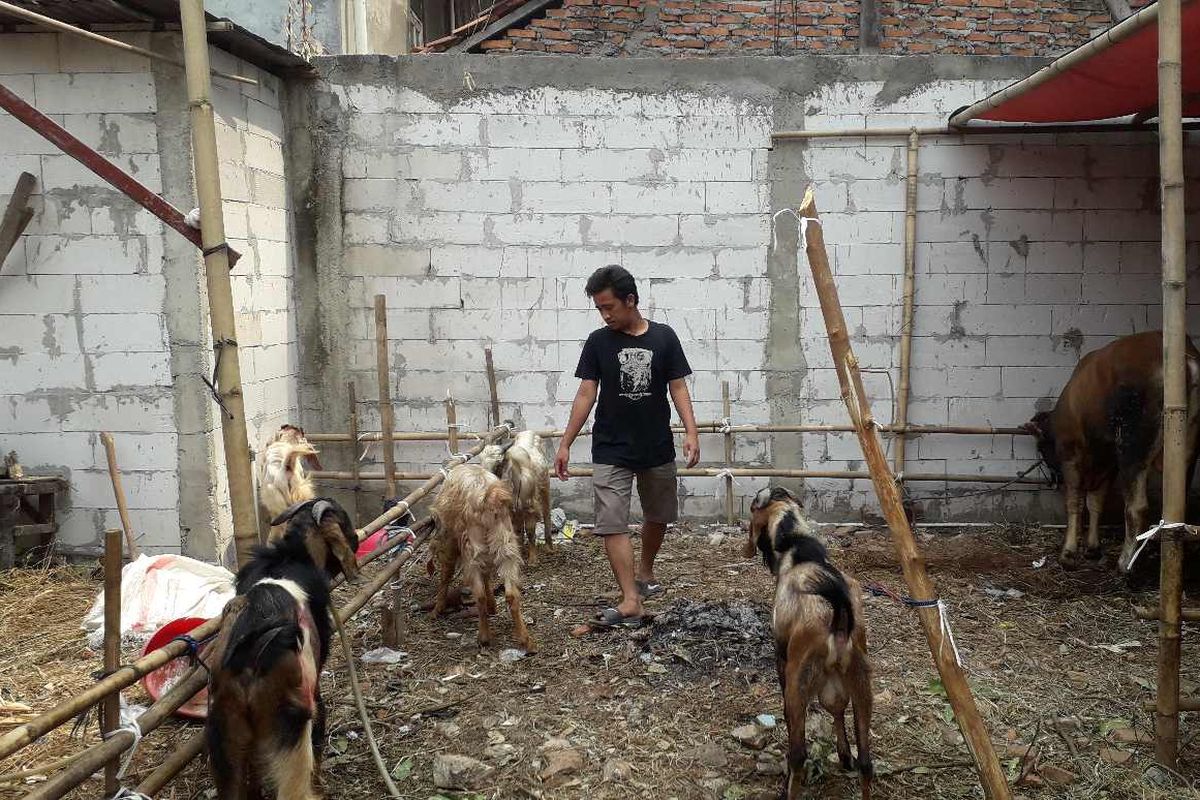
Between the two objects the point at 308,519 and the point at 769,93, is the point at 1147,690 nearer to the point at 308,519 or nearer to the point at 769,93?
the point at 308,519

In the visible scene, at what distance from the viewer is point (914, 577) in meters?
3.39

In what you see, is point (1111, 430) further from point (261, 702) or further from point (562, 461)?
point (261, 702)

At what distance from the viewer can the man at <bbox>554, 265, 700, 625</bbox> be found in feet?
17.5

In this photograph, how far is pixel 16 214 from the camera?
6.06 m

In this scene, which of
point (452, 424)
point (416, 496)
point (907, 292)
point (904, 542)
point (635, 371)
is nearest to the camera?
point (904, 542)

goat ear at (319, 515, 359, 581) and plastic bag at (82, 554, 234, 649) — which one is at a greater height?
goat ear at (319, 515, 359, 581)

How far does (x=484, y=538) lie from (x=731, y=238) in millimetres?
3680

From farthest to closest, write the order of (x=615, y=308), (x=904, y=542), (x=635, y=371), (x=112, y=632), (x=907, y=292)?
1. (x=907, y=292)
2. (x=635, y=371)
3. (x=615, y=308)
4. (x=904, y=542)
5. (x=112, y=632)

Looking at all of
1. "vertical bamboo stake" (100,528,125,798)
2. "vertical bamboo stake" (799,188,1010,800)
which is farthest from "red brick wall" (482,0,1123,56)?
"vertical bamboo stake" (100,528,125,798)

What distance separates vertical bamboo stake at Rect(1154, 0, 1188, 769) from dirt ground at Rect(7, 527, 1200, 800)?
0.31 metres

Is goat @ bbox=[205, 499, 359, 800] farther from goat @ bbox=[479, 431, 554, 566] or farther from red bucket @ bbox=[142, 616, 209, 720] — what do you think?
goat @ bbox=[479, 431, 554, 566]

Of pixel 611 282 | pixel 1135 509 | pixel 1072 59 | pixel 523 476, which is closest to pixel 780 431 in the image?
pixel 523 476

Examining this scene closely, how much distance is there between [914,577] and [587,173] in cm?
504

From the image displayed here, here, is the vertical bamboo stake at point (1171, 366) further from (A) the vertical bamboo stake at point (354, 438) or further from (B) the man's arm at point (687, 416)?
(A) the vertical bamboo stake at point (354, 438)
